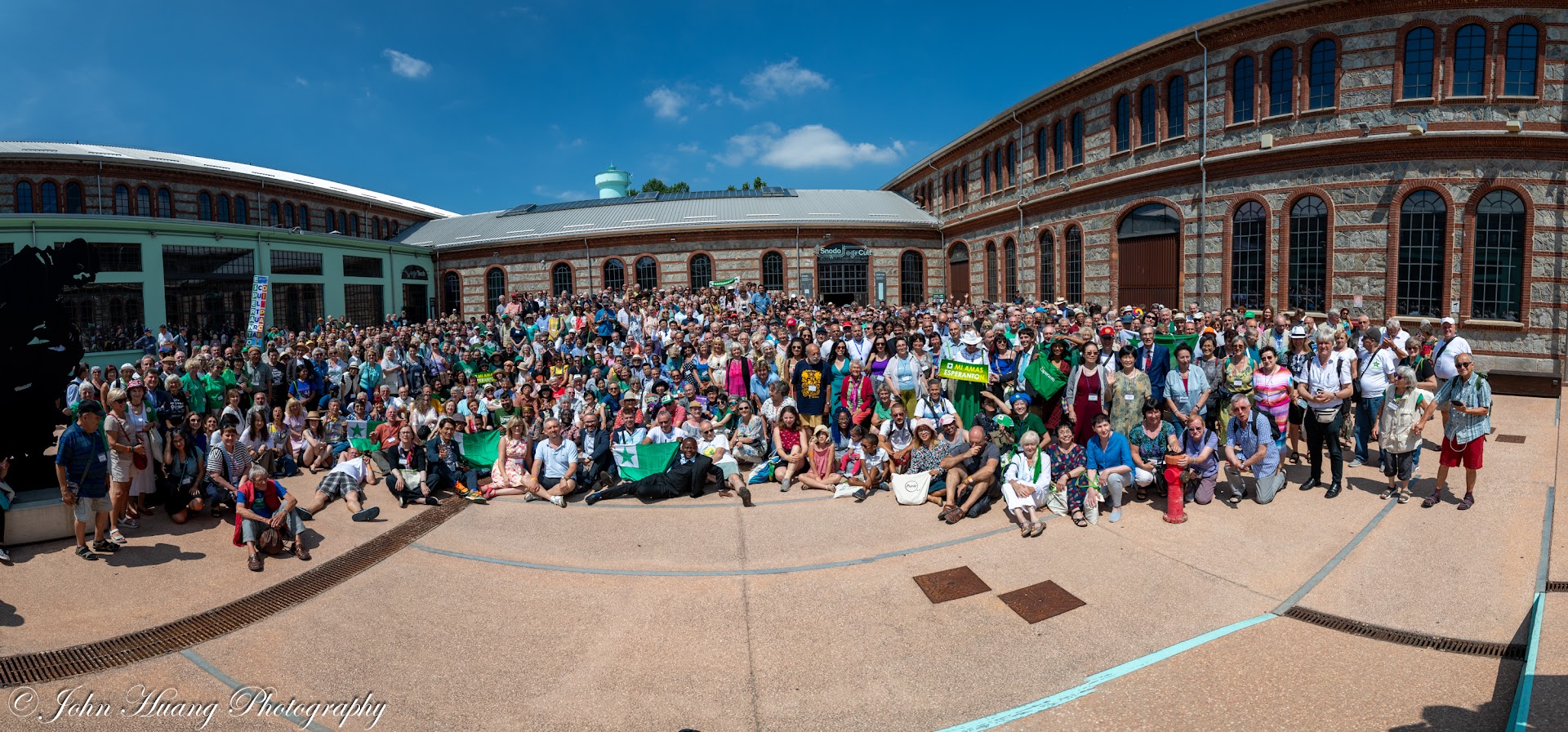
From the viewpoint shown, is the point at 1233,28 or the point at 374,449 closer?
the point at 374,449

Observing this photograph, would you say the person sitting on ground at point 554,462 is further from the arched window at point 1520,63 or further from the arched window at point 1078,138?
the arched window at point 1520,63

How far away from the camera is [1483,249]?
17.0 metres

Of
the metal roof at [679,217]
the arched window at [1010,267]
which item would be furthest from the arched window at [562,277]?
the arched window at [1010,267]

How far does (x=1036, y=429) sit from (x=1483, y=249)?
16179 millimetres

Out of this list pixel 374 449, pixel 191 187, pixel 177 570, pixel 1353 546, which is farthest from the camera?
pixel 191 187

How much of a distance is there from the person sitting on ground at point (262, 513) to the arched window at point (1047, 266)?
994 inches

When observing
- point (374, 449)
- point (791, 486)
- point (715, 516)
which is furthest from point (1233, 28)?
point (374, 449)

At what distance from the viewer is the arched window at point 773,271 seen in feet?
120

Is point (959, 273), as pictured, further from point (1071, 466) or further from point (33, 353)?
point (33, 353)

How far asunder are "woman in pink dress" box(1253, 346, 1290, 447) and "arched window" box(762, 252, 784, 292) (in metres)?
28.6

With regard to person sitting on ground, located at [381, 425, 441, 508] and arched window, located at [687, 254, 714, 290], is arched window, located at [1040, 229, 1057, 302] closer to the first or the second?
arched window, located at [687, 254, 714, 290]

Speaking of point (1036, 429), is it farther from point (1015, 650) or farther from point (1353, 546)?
point (1015, 650)

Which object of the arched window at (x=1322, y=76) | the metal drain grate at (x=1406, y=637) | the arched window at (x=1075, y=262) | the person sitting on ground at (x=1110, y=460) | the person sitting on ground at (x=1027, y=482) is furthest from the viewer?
the arched window at (x=1075, y=262)

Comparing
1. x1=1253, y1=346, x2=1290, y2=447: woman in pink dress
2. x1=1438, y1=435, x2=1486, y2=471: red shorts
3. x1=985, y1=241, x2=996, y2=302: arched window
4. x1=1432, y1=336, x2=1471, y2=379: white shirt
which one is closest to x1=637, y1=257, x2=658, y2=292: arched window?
x1=985, y1=241, x2=996, y2=302: arched window
